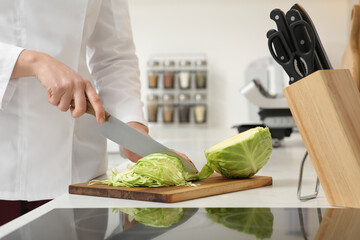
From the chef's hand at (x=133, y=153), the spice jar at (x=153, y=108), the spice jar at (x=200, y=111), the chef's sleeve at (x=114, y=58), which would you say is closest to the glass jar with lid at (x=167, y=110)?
the spice jar at (x=153, y=108)

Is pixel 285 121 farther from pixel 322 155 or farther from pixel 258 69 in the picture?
pixel 258 69

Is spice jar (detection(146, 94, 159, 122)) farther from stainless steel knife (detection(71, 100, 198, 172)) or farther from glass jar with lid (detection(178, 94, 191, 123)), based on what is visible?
stainless steel knife (detection(71, 100, 198, 172))

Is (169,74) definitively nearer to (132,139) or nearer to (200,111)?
(200,111)

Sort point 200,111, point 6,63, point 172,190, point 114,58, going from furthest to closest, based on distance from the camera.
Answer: point 200,111
point 114,58
point 6,63
point 172,190

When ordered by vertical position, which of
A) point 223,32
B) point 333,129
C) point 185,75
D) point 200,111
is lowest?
point 333,129

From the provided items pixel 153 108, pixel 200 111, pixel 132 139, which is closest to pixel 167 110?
pixel 153 108

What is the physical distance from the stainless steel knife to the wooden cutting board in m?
0.08

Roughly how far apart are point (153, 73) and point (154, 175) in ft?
17.5

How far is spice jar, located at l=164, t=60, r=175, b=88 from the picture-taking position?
585cm

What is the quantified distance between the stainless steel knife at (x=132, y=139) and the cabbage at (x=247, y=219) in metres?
0.20

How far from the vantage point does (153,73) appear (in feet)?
19.6

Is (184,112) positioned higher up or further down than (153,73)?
further down

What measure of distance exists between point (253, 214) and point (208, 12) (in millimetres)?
5784

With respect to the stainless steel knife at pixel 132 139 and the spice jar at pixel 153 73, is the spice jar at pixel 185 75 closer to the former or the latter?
the spice jar at pixel 153 73
